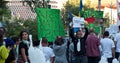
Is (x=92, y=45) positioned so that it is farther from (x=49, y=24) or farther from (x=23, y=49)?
(x=23, y=49)

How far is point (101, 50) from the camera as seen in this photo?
603 inches

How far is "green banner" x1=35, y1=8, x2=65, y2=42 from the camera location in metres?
12.7

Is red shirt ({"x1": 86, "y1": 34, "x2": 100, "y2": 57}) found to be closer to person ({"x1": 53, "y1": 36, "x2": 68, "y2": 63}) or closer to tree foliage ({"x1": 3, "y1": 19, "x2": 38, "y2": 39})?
person ({"x1": 53, "y1": 36, "x2": 68, "y2": 63})

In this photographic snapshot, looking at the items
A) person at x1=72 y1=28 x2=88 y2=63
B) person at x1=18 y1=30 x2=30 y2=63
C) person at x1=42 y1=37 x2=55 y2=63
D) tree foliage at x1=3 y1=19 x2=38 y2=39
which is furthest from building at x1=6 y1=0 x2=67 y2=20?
person at x1=18 y1=30 x2=30 y2=63

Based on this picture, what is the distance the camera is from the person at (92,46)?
48.3 ft

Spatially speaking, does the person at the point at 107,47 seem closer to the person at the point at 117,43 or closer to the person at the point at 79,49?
the person at the point at 117,43

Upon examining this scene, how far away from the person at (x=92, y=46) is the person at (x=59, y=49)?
118 centimetres

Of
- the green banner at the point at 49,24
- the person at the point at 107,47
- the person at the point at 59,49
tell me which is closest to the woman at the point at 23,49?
the green banner at the point at 49,24

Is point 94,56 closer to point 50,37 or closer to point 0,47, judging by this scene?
point 50,37

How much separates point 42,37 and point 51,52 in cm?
50

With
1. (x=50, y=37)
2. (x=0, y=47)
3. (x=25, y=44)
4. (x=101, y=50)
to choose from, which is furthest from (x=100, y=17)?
(x=0, y=47)

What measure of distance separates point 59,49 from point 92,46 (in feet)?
5.50

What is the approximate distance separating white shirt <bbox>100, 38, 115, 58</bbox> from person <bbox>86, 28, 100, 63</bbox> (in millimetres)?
165

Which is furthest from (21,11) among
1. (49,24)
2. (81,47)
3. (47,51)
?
(47,51)
